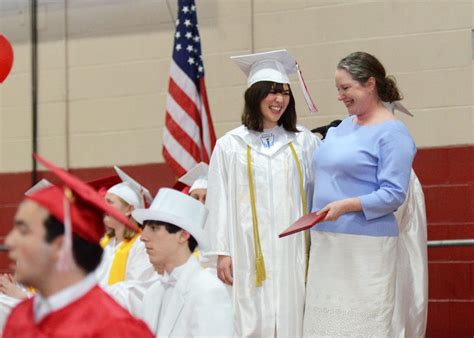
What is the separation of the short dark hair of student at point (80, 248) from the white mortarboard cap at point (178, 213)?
4.37ft

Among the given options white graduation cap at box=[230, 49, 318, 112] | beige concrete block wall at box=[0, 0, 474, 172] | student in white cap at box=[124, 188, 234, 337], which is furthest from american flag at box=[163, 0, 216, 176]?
student in white cap at box=[124, 188, 234, 337]

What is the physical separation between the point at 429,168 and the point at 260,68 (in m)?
1.91

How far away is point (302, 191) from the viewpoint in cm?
464

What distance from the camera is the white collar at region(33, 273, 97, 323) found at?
238 centimetres

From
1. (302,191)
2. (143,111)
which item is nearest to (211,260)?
(302,191)

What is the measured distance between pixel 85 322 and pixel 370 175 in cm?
213

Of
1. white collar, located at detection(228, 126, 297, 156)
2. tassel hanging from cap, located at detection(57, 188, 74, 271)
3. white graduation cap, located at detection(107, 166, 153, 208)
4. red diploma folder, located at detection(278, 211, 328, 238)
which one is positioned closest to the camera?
tassel hanging from cap, located at detection(57, 188, 74, 271)

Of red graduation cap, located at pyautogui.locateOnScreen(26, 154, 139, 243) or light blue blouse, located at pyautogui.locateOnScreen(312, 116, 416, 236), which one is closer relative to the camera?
red graduation cap, located at pyautogui.locateOnScreen(26, 154, 139, 243)

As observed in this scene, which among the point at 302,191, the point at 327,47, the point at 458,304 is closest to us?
the point at 302,191

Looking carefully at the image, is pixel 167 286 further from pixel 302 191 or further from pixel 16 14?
pixel 16 14

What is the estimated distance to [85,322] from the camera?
2.37m

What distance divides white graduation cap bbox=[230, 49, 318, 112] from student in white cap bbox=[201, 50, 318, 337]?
0.4 inches

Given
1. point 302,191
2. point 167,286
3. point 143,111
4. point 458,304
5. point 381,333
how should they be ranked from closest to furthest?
point 167,286
point 381,333
point 302,191
point 458,304
point 143,111

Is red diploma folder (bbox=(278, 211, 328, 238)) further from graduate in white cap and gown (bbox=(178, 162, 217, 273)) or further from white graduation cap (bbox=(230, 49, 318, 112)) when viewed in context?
graduate in white cap and gown (bbox=(178, 162, 217, 273))
